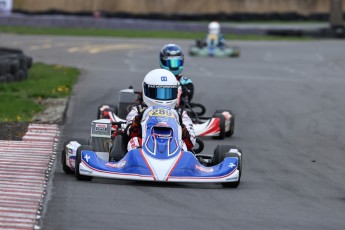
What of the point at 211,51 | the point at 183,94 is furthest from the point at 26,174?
the point at 211,51

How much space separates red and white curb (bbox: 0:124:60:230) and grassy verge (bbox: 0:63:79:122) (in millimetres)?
1775

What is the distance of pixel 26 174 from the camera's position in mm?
8883

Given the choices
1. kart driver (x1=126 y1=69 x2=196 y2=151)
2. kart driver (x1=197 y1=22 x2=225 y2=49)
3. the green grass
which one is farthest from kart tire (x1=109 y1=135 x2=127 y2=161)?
the green grass

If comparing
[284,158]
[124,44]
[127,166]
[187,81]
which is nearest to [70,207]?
[127,166]

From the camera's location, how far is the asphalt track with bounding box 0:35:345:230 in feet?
23.7

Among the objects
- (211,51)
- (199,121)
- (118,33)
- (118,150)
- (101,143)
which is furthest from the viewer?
(118,33)

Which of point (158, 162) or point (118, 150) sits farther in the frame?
point (118, 150)

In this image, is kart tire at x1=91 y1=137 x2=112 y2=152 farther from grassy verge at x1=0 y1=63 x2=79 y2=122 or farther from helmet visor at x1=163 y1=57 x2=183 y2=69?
grassy verge at x1=0 y1=63 x2=79 y2=122

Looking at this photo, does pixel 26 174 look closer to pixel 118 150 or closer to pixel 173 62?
pixel 118 150

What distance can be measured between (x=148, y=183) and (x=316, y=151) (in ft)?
11.9

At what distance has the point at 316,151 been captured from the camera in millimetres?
11859

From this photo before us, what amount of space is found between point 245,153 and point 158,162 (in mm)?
2999

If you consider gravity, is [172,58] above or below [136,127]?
below

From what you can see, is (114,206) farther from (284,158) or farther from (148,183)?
(284,158)
